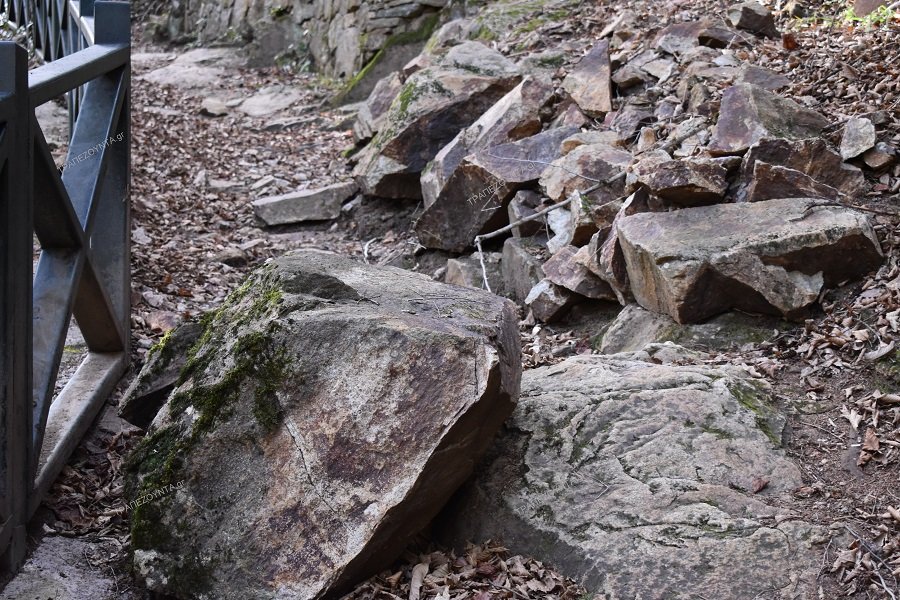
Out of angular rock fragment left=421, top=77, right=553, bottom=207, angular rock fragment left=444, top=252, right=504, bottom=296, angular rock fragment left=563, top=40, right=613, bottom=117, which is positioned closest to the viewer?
angular rock fragment left=444, top=252, right=504, bottom=296

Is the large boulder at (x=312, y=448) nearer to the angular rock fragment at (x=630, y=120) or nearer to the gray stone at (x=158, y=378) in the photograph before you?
the gray stone at (x=158, y=378)

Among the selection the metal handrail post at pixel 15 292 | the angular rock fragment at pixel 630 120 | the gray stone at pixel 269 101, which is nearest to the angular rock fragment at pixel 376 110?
the gray stone at pixel 269 101

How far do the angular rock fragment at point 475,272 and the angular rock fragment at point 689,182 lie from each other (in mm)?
1650

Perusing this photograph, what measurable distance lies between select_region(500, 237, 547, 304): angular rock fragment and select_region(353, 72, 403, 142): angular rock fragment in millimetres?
3368

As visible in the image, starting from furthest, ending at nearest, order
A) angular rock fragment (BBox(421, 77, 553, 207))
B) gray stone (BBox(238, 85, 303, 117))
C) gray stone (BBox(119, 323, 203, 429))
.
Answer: gray stone (BBox(238, 85, 303, 117)) < angular rock fragment (BBox(421, 77, 553, 207)) < gray stone (BBox(119, 323, 203, 429))

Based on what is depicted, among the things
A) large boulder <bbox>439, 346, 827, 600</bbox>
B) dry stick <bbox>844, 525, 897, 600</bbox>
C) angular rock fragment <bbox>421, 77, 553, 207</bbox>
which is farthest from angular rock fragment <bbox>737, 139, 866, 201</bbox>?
dry stick <bbox>844, 525, 897, 600</bbox>

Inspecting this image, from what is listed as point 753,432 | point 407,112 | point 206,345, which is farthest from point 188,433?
point 407,112

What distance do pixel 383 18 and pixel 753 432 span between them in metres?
9.80

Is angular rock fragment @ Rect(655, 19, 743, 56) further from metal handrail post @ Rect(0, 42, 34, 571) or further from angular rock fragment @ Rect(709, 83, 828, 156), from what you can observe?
metal handrail post @ Rect(0, 42, 34, 571)

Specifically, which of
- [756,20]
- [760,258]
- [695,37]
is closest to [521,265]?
[760,258]

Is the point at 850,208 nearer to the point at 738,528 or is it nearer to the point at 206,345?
the point at 738,528

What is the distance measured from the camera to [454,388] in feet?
9.85

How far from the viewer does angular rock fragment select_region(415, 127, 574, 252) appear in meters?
6.79

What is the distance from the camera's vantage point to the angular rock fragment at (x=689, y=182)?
5.14 metres
